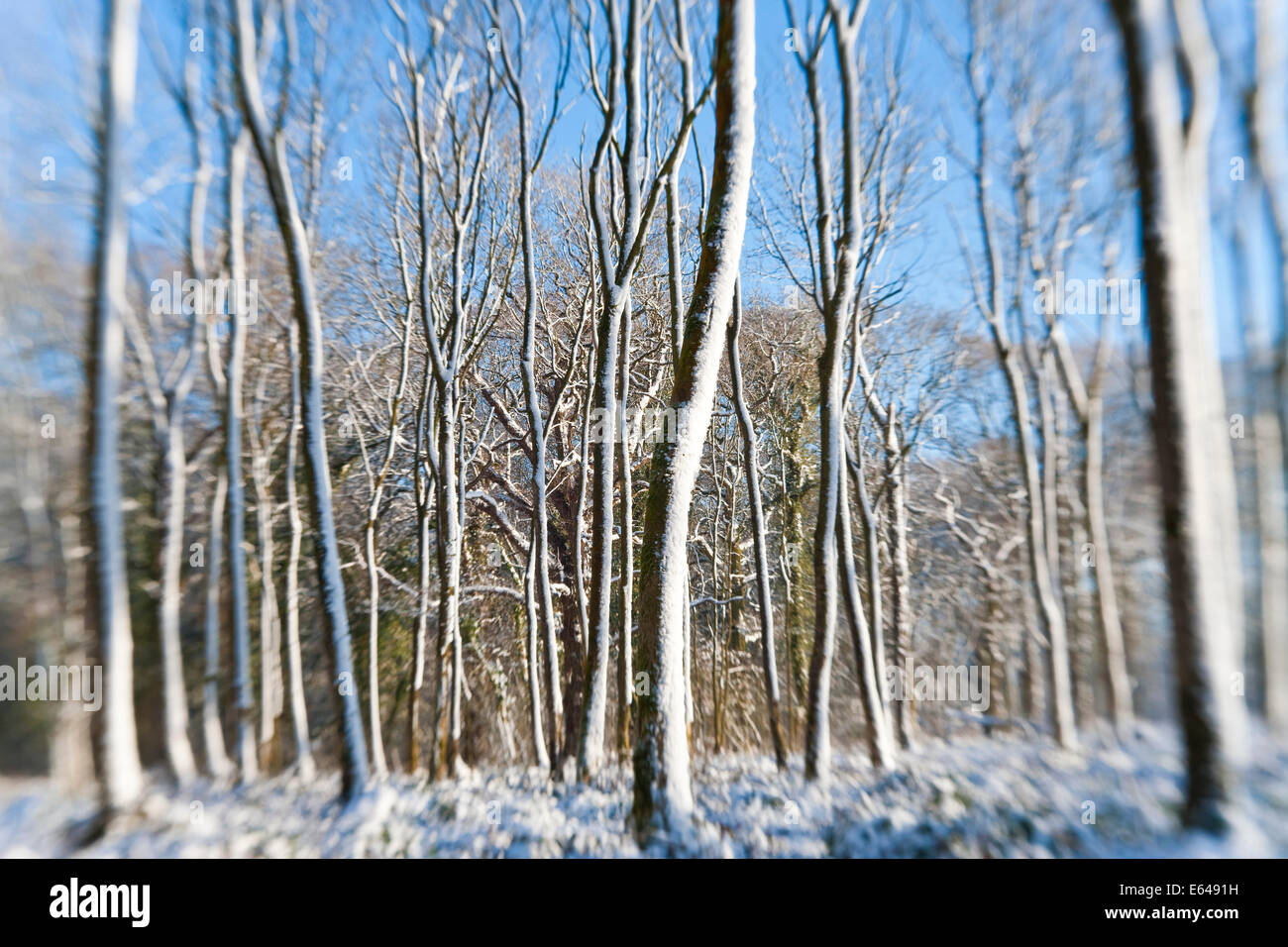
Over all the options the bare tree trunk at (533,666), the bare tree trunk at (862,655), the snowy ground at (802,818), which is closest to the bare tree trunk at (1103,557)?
the snowy ground at (802,818)

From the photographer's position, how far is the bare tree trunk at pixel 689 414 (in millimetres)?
3145

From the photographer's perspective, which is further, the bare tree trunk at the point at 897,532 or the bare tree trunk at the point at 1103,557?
the bare tree trunk at the point at 897,532

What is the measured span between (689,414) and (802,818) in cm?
273

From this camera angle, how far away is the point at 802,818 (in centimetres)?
321

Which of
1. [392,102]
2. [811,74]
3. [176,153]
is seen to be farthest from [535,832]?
[392,102]

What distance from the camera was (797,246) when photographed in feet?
19.7

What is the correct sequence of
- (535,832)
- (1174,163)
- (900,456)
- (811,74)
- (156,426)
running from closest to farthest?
(1174,163) → (535,832) → (156,426) → (811,74) → (900,456)

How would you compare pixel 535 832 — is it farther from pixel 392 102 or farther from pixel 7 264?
pixel 392 102

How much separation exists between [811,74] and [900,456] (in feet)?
12.6

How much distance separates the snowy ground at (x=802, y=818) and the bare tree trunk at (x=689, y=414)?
58cm

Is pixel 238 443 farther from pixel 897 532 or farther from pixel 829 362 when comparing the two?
pixel 897 532
